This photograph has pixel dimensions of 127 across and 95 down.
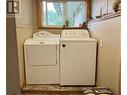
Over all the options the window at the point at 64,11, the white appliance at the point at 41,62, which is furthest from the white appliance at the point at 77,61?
the window at the point at 64,11

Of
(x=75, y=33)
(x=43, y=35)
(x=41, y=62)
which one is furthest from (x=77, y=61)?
(x=43, y=35)

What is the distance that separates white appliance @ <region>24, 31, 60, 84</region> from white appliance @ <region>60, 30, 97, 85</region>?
13 cm

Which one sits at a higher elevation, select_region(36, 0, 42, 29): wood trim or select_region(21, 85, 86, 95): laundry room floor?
select_region(36, 0, 42, 29): wood trim

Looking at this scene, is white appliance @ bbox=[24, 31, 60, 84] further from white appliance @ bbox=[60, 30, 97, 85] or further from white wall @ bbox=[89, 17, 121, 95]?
white wall @ bbox=[89, 17, 121, 95]

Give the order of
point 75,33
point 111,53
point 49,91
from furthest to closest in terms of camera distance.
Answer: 1. point 75,33
2. point 49,91
3. point 111,53

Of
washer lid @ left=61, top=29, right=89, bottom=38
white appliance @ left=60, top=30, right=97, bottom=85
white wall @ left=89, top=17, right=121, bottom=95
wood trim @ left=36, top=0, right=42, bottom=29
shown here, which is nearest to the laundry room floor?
white appliance @ left=60, top=30, right=97, bottom=85

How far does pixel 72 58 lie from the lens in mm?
3283

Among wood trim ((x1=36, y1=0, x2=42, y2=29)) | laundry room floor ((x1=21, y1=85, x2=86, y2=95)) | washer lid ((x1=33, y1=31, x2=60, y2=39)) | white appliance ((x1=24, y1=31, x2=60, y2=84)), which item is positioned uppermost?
wood trim ((x1=36, y1=0, x2=42, y2=29))

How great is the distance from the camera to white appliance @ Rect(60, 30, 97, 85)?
127 inches

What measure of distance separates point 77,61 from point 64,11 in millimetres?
1707

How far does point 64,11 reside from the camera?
4555 millimetres

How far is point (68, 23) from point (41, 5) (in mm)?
783

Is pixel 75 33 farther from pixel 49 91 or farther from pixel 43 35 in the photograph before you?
pixel 49 91

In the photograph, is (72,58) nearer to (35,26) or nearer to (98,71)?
(98,71)
